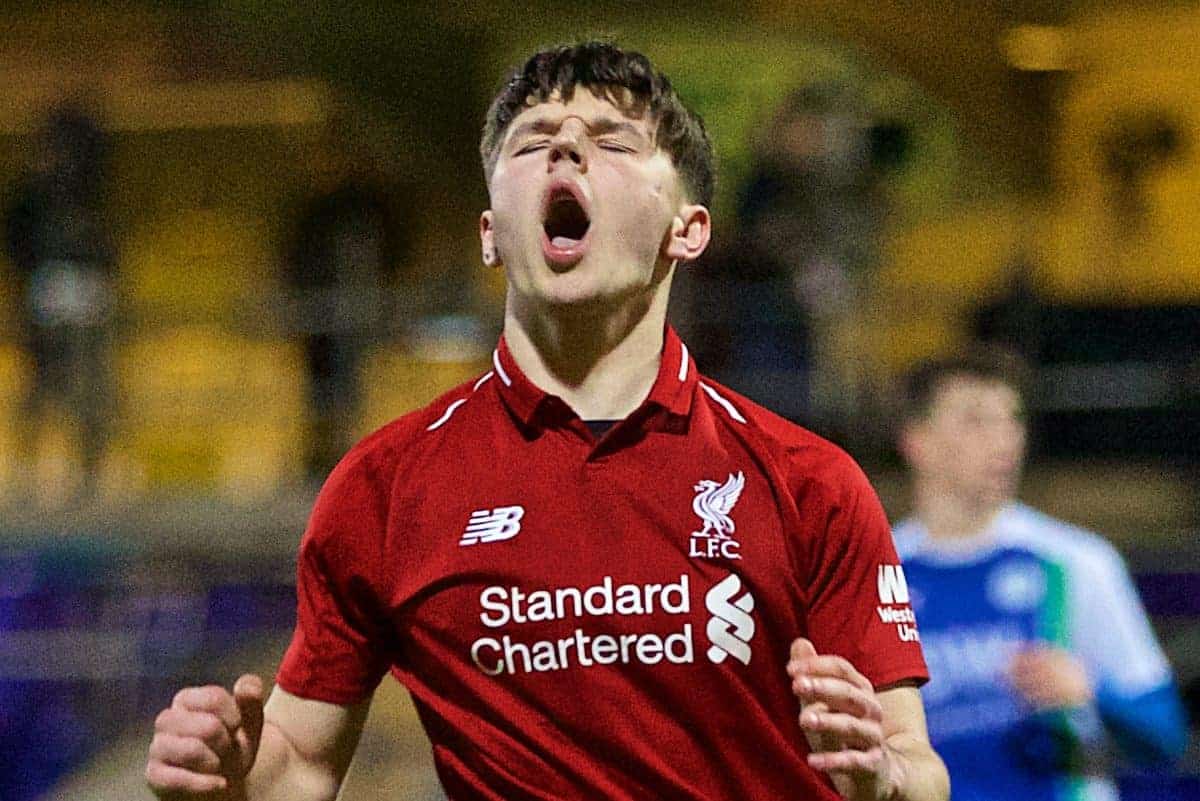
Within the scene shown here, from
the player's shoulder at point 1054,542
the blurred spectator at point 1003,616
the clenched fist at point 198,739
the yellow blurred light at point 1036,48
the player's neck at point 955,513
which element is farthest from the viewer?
the yellow blurred light at point 1036,48

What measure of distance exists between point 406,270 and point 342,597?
5982 millimetres

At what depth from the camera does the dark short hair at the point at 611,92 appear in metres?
2.62

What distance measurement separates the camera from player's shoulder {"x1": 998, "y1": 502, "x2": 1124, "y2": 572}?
4137 mm

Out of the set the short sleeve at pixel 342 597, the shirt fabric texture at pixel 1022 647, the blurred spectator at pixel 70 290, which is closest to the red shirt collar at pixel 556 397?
the short sleeve at pixel 342 597

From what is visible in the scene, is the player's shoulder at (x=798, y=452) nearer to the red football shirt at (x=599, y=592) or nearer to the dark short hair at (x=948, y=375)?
the red football shirt at (x=599, y=592)

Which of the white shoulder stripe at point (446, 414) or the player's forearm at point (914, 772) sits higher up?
the white shoulder stripe at point (446, 414)

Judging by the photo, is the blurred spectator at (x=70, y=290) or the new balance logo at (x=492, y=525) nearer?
the new balance logo at (x=492, y=525)

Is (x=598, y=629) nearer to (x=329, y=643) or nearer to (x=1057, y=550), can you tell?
(x=329, y=643)

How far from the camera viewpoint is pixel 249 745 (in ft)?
7.83

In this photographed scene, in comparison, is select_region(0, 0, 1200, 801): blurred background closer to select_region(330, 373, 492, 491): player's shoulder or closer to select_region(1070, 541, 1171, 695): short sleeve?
select_region(1070, 541, 1171, 695): short sleeve

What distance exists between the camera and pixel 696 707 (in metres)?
2.41

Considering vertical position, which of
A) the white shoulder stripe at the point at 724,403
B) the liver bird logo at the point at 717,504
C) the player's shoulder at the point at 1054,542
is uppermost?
the white shoulder stripe at the point at 724,403

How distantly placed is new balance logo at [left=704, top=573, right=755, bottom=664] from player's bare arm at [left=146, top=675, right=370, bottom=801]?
54 centimetres

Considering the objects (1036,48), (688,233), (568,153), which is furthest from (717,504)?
(1036,48)
